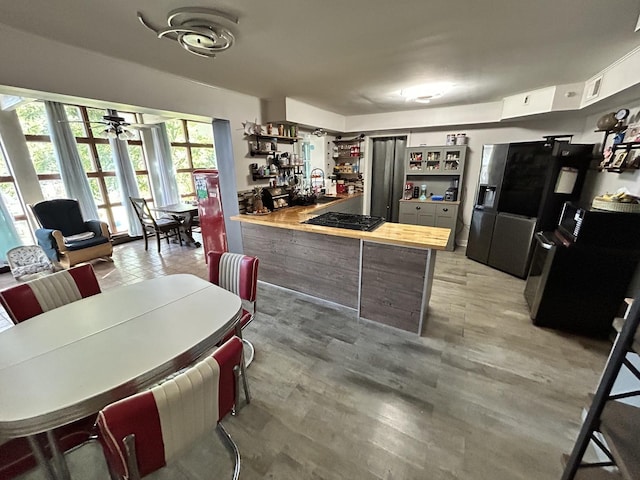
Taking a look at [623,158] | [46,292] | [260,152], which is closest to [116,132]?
[260,152]

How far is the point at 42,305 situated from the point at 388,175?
5241 mm

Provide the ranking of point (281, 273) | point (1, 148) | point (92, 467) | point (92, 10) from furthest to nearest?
Result: 1. point (1, 148)
2. point (281, 273)
3. point (92, 10)
4. point (92, 467)

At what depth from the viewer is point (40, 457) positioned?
3.43 ft

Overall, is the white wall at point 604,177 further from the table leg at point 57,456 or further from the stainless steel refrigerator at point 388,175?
the table leg at point 57,456

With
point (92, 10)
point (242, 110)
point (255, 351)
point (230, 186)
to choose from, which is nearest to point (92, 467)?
point (255, 351)

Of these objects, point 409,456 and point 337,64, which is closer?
point 409,456

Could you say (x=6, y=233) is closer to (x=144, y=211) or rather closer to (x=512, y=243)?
(x=144, y=211)

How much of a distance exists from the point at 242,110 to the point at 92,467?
3.62 m

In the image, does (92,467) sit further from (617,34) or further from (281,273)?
(617,34)

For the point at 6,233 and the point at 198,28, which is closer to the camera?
the point at 198,28

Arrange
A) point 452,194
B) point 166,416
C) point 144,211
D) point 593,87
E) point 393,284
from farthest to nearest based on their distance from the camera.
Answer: point 144,211 < point 452,194 < point 593,87 < point 393,284 < point 166,416

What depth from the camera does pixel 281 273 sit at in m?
3.22

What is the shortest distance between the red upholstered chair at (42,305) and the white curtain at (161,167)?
184 inches

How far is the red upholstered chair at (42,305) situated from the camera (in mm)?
1032
